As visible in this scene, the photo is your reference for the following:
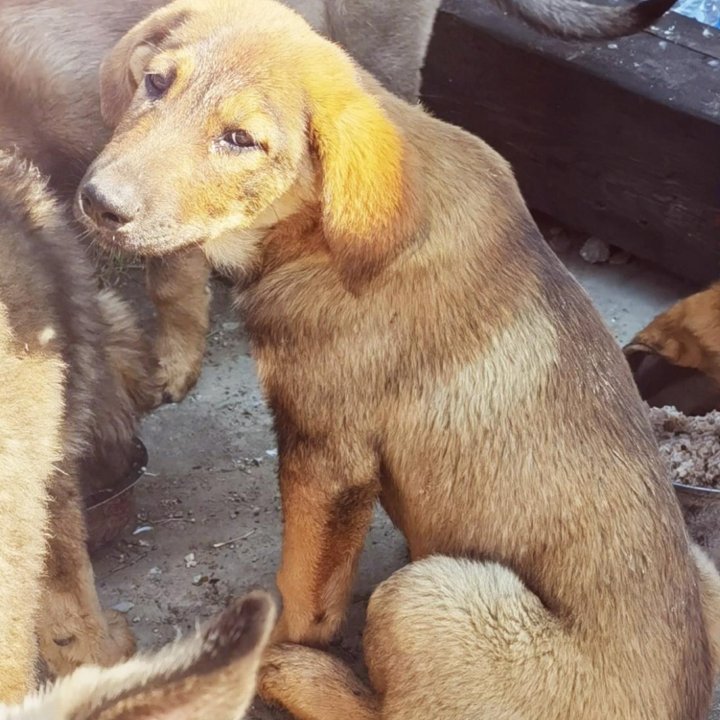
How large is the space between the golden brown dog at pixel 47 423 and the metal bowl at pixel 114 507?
0.17 meters

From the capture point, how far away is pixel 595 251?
5738 millimetres

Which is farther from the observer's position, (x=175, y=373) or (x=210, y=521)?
(x=175, y=373)

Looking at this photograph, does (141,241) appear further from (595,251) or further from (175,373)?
(595,251)

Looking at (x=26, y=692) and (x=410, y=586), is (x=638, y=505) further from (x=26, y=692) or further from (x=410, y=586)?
(x=26, y=692)

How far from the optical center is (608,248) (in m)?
5.77

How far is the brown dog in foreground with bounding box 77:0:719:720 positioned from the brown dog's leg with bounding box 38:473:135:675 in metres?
0.58

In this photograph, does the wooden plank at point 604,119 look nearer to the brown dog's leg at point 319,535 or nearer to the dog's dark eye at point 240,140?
the brown dog's leg at point 319,535

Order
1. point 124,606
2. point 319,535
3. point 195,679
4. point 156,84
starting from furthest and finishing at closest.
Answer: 1. point 124,606
2. point 319,535
3. point 156,84
4. point 195,679

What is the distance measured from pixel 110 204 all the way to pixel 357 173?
58 centimetres

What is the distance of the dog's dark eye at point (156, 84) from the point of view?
120 inches

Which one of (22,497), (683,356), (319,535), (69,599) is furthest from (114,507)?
(683,356)

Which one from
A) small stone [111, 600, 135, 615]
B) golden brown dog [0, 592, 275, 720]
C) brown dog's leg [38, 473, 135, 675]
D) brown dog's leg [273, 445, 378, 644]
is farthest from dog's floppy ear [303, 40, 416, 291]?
small stone [111, 600, 135, 615]

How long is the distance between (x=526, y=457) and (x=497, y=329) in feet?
1.11

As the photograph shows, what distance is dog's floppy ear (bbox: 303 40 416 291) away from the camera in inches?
116
